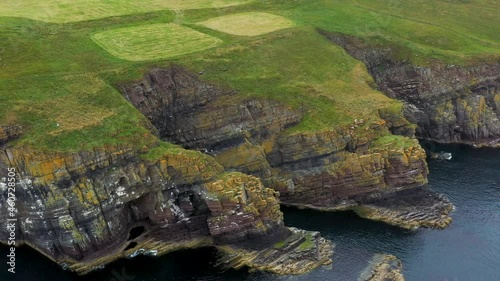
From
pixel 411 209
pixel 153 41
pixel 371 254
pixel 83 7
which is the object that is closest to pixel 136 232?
pixel 371 254

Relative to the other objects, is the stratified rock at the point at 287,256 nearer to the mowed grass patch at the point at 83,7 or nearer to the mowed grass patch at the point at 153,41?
the mowed grass patch at the point at 153,41

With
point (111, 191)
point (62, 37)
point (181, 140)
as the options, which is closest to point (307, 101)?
point (181, 140)

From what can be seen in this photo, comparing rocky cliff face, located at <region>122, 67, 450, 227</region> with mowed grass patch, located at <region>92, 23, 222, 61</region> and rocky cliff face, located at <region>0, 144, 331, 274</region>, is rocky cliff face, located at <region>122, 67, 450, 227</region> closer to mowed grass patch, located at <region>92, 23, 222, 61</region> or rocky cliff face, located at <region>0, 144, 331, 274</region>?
mowed grass patch, located at <region>92, 23, 222, 61</region>

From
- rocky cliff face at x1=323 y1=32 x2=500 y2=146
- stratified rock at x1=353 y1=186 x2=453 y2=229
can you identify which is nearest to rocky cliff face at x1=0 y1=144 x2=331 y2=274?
stratified rock at x1=353 y1=186 x2=453 y2=229

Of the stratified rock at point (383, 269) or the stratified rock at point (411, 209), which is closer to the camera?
the stratified rock at point (383, 269)

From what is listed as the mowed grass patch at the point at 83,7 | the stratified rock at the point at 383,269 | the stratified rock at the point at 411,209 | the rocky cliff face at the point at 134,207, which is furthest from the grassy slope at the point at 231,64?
the stratified rock at the point at 383,269
